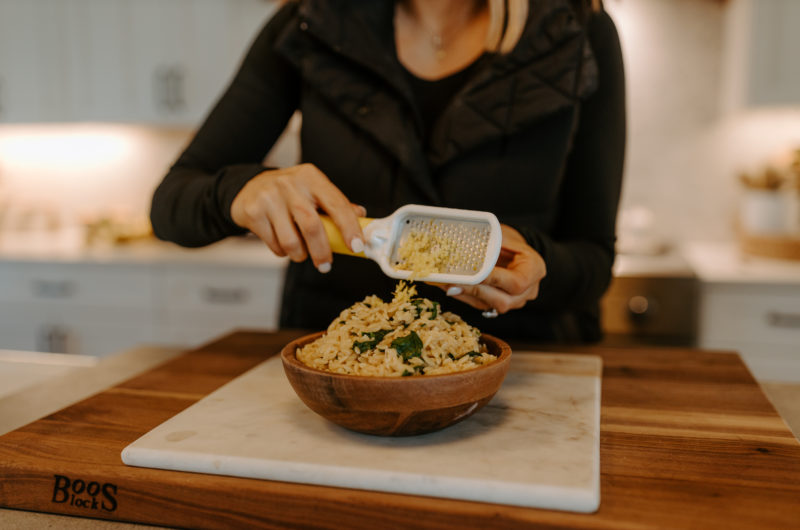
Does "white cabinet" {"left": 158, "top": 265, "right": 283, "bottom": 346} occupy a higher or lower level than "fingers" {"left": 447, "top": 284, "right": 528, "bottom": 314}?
lower

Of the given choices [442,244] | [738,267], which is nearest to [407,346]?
[442,244]

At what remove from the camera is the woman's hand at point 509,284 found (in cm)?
85

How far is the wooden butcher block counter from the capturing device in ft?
1.86

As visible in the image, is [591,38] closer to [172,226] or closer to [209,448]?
[172,226]

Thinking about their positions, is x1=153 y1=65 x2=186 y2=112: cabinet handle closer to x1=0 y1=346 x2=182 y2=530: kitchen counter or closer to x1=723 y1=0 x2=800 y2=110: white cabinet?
x1=0 y1=346 x2=182 y2=530: kitchen counter

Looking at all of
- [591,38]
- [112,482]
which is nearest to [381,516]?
[112,482]

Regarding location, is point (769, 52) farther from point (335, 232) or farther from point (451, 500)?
point (451, 500)

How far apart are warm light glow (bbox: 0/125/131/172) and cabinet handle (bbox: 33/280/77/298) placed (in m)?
0.73

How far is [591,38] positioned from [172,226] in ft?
2.53

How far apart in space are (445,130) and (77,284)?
2.00 metres

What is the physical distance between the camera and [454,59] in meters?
1.23

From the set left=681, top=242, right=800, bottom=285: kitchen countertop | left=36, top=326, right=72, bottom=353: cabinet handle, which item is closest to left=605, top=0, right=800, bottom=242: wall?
left=681, top=242, right=800, bottom=285: kitchen countertop

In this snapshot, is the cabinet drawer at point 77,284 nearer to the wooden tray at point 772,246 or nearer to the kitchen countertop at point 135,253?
the kitchen countertop at point 135,253

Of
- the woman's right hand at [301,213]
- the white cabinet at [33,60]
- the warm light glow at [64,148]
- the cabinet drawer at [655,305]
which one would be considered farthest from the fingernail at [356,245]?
the warm light glow at [64,148]
